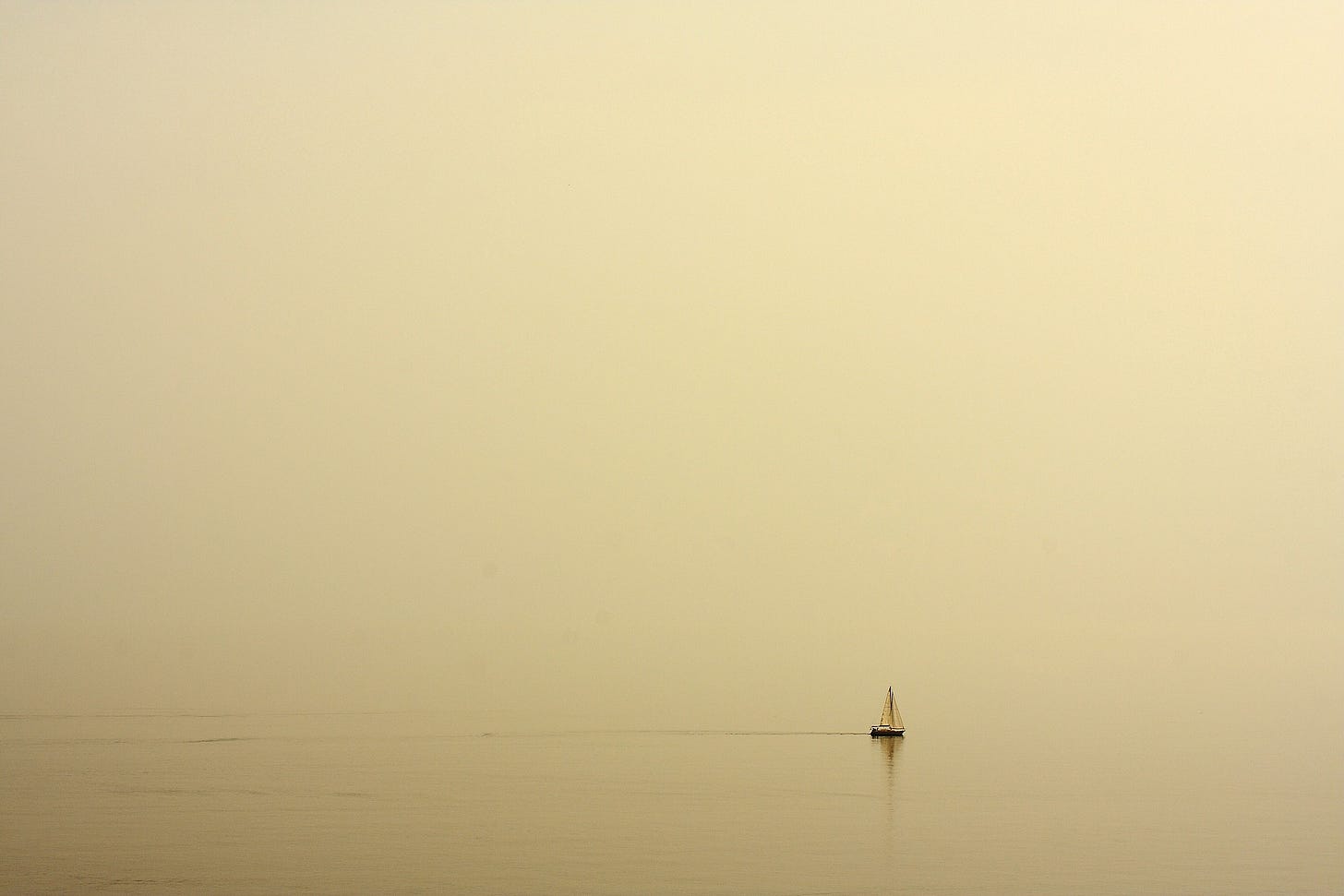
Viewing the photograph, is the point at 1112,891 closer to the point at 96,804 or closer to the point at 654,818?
the point at 654,818

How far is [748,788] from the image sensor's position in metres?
119

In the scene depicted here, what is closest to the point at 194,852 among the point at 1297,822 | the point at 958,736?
the point at 1297,822

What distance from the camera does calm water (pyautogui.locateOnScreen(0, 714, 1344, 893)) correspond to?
74.4 meters

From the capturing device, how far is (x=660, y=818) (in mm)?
100188

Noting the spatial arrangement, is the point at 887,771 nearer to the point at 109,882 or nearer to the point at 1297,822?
the point at 1297,822

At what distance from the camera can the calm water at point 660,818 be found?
74375 mm

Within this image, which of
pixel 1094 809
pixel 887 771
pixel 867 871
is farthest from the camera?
pixel 887 771

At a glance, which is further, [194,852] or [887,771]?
[887,771]

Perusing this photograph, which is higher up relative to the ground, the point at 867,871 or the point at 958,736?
the point at 958,736

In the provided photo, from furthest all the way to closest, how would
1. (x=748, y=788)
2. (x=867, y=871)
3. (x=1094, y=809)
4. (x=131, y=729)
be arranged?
1. (x=131, y=729)
2. (x=748, y=788)
3. (x=1094, y=809)
4. (x=867, y=871)

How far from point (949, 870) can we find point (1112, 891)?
9.27 metres

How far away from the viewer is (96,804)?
105125 millimetres

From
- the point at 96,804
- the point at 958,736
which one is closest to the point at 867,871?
the point at 96,804

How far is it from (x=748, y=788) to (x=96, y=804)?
46770 mm
